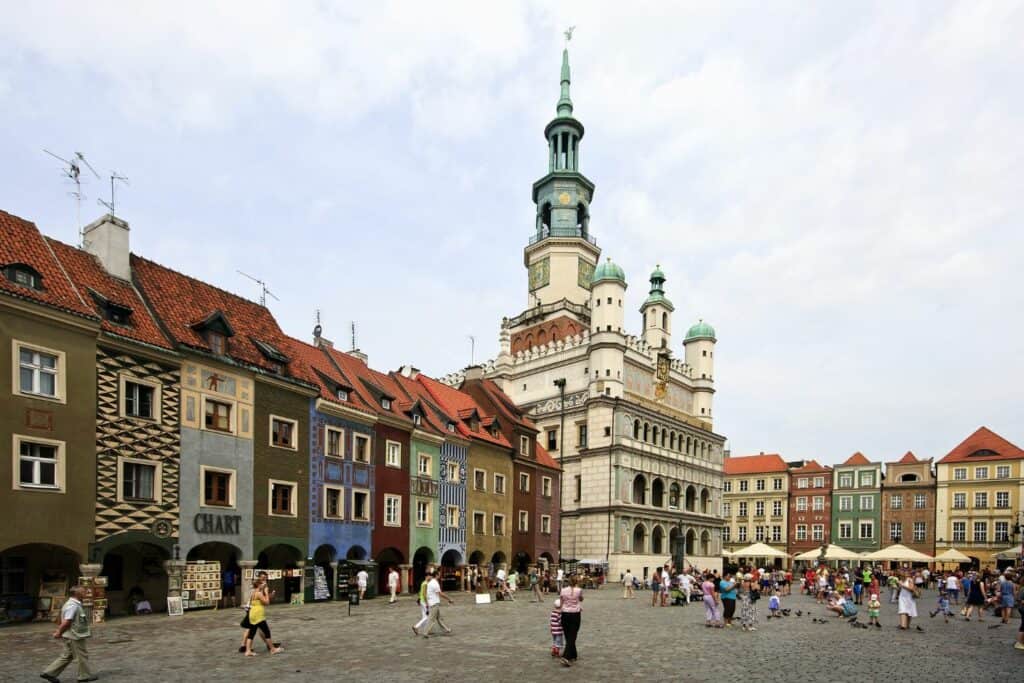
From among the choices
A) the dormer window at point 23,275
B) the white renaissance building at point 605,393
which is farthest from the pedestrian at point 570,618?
the white renaissance building at point 605,393

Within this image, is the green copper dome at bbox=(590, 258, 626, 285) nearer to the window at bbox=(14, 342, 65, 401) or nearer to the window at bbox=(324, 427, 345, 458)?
the window at bbox=(324, 427, 345, 458)

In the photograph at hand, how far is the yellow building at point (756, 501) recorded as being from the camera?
297ft

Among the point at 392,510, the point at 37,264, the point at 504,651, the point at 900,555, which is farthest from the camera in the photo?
the point at 900,555

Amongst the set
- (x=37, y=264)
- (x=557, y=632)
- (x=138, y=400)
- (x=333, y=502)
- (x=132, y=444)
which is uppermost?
(x=37, y=264)

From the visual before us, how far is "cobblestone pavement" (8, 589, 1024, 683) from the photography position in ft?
48.0

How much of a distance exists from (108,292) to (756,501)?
82441 millimetres

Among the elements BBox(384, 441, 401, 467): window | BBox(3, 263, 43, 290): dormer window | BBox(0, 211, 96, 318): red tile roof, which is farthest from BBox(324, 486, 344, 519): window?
BBox(3, 263, 43, 290): dormer window

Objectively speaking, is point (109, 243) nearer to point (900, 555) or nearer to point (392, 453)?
point (392, 453)

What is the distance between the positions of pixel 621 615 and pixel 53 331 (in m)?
21.0

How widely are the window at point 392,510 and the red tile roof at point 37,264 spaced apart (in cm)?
1610

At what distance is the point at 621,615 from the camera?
1101 inches

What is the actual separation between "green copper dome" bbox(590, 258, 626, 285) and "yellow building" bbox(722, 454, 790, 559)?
38937 millimetres

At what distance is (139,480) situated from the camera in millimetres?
24344

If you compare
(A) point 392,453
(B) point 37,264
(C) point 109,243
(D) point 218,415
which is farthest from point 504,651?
(C) point 109,243
